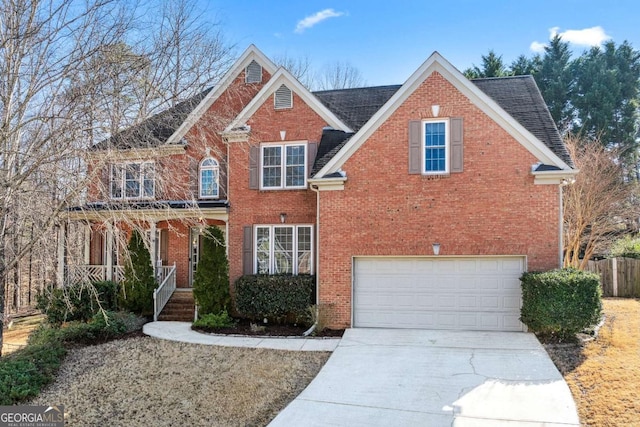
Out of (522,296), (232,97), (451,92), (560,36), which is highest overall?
(560,36)

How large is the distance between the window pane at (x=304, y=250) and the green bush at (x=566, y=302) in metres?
6.33

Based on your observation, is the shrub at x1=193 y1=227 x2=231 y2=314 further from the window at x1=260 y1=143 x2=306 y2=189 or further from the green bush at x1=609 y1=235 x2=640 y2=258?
the green bush at x1=609 y1=235 x2=640 y2=258

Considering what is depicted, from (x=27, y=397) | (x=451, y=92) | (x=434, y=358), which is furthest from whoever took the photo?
(x=451, y=92)

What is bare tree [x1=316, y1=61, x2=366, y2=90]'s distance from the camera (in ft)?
104

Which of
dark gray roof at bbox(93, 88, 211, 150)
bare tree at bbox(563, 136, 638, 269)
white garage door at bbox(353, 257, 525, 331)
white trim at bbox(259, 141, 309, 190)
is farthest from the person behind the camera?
bare tree at bbox(563, 136, 638, 269)

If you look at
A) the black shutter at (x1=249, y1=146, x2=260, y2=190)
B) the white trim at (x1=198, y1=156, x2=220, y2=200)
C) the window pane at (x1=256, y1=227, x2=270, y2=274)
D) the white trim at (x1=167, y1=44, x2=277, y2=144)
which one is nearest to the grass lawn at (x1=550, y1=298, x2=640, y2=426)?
the window pane at (x1=256, y1=227, x2=270, y2=274)

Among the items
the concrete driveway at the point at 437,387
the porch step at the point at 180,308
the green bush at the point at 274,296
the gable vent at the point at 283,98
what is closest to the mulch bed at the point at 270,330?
the green bush at the point at 274,296

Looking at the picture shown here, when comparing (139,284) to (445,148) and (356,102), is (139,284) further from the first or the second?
(445,148)

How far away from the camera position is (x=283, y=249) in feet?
43.2

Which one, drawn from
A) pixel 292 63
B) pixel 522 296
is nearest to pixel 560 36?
pixel 292 63

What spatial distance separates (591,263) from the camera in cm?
1794

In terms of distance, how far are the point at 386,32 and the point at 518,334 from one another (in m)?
10.9

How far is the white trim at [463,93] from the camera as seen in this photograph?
1048cm

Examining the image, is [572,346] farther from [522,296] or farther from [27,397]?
[27,397]
